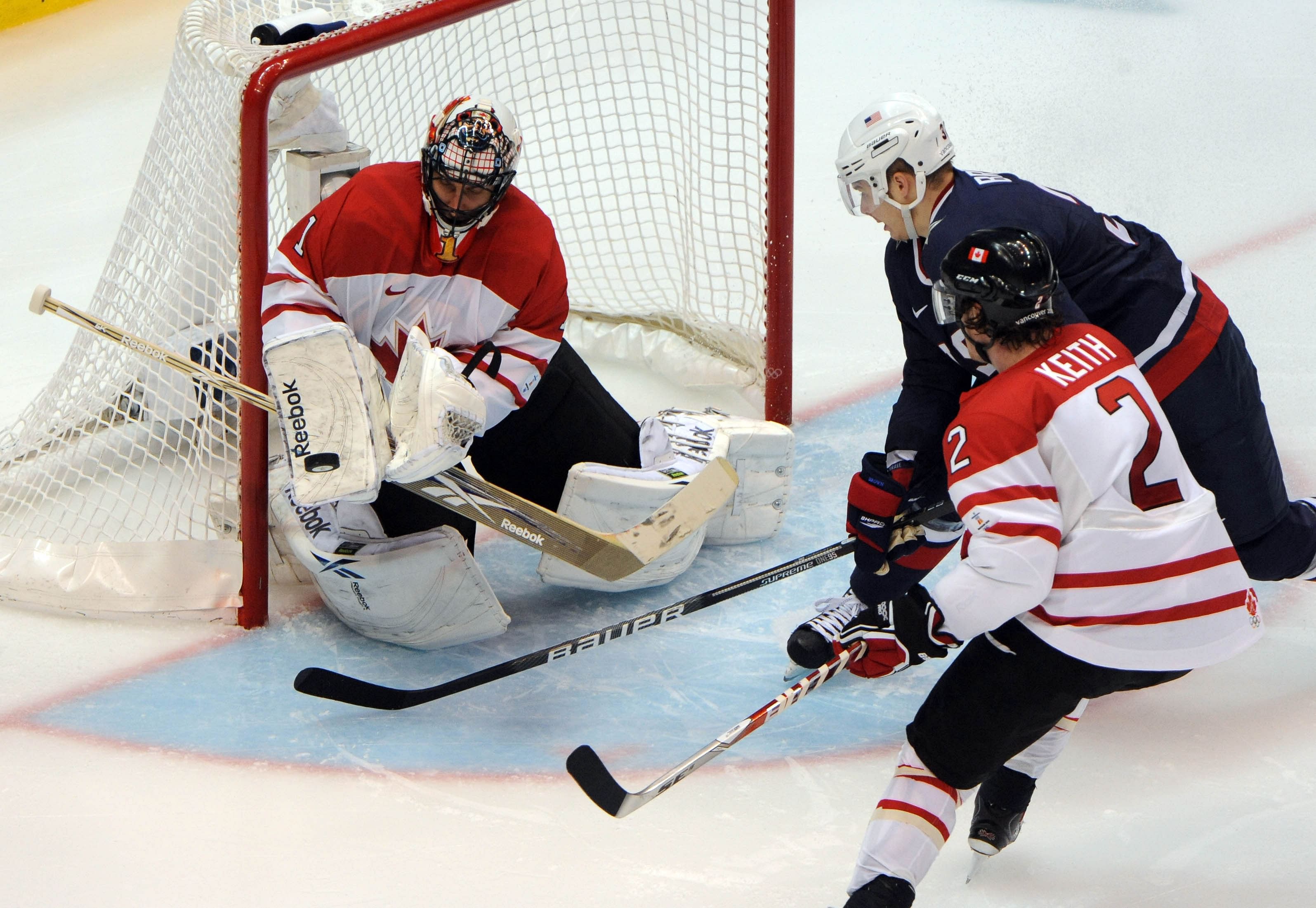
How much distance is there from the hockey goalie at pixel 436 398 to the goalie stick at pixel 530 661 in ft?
0.66

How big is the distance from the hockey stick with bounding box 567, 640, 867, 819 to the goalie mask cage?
1035 millimetres

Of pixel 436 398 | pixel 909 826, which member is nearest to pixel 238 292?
pixel 436 398

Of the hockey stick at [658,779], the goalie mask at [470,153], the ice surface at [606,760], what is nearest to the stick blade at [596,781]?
the hockey stick at [658,779]

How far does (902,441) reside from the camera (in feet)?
8.35

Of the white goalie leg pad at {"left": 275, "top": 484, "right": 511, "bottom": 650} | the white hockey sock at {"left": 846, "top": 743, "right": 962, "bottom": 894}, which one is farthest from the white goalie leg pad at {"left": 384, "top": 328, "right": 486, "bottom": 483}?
the white hockey sock at {"left": 846, "top": 743, "right": 962, "bottom": 894}

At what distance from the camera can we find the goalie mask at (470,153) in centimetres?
241

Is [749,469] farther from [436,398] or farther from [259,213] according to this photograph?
[259,213]

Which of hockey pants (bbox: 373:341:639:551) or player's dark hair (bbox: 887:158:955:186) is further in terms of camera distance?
hockey pants (bbox: 373:341:639:551)

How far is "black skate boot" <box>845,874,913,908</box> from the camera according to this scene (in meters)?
1.85

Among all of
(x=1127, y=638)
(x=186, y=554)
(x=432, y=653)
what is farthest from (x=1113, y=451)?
(x=186, y=554)

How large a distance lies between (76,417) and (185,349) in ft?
1.29

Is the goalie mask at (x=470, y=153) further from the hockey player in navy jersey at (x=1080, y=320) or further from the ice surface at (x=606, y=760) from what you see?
the ice surface at (x=606, y=760)

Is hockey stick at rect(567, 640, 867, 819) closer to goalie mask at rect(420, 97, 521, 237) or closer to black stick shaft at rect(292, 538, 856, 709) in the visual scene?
black stick shaft at rect(292, 538, 856, 709)

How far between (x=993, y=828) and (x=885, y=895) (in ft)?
1.02
